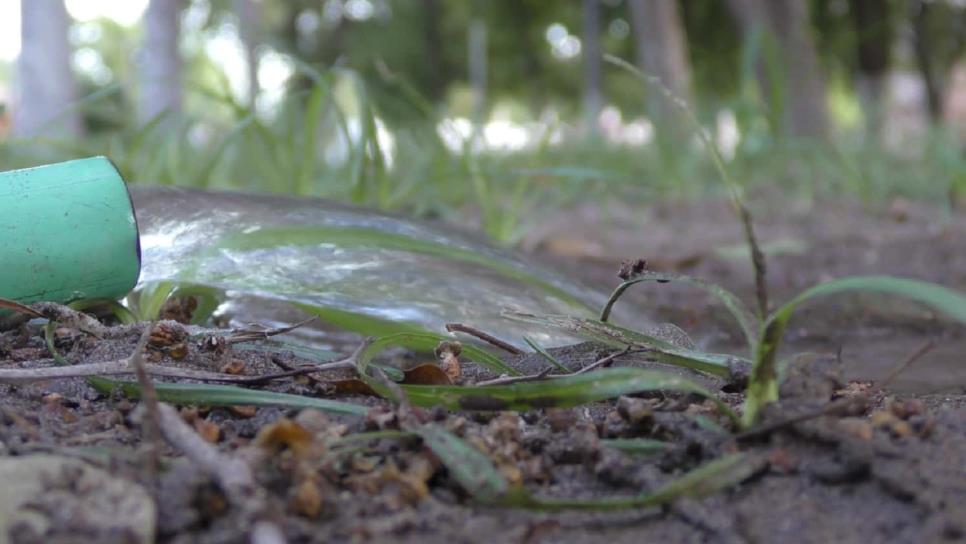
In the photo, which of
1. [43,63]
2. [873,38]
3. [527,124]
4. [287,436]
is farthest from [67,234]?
[873,38]

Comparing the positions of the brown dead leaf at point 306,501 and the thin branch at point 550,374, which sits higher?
the thin branch at point 550,374

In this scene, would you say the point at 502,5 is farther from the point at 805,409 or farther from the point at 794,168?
the point at 805,409

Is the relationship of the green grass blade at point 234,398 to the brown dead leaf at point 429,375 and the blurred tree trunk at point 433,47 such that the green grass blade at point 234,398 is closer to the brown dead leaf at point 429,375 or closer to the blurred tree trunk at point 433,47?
the brown dead leaf at point 429,375

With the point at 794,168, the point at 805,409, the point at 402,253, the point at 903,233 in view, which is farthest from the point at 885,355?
the point at 794,168

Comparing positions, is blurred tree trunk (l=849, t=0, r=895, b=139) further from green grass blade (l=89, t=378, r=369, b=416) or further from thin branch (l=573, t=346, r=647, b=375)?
green grass blade (l=89, t=378, r=369, b=416)

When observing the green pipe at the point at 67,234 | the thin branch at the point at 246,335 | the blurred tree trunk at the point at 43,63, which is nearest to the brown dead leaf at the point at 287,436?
the thin branch at the point at 246,335
